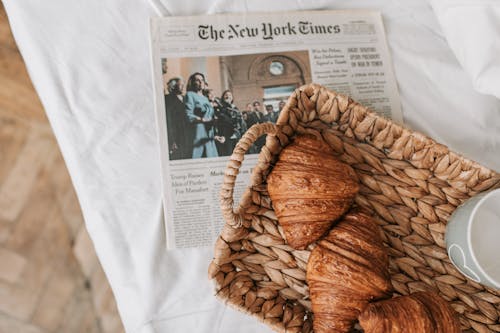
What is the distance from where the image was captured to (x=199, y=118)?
20.9 inches

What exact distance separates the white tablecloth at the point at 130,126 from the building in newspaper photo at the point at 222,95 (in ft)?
0.10

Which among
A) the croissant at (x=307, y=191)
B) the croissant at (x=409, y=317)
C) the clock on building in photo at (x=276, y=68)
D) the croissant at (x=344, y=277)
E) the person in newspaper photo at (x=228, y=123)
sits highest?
the clock on building in photo at (x=276, y=68)

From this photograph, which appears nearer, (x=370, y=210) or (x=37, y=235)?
(x=370, y=210)

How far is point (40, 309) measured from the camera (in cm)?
65

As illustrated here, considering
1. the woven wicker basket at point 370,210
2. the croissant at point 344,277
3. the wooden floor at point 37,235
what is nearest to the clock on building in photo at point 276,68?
the woven wicker basket at point 370,210

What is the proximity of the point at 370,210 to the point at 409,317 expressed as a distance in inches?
5.2

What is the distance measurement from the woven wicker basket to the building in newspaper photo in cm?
9

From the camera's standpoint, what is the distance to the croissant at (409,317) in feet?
1.22

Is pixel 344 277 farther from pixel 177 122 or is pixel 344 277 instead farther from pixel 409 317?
pixel 177 122

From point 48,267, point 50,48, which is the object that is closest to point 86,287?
point 48,267

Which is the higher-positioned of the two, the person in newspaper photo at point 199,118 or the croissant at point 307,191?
the person in newspaper photo at point 199,118

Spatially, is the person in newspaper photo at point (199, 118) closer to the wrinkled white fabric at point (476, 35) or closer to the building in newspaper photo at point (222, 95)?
the building in newspaper photo at point (222, 95)

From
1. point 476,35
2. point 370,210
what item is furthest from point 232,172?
point 476,35

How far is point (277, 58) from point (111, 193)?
0.24 meters
